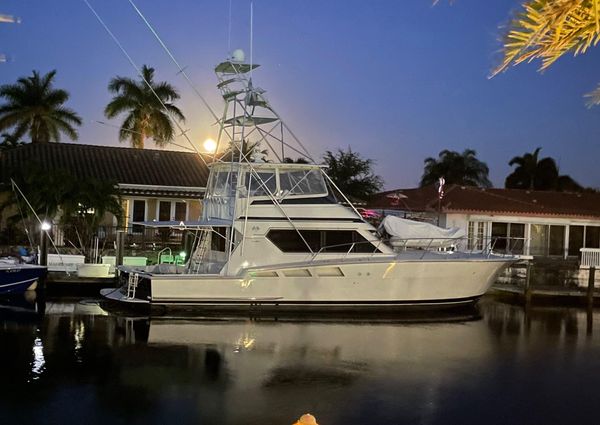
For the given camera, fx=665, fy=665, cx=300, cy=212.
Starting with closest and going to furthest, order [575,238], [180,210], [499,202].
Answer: [575,238], [499,202], [180,210]

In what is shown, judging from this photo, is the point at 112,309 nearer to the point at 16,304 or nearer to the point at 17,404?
the point at 16,304

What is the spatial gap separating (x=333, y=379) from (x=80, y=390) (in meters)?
4.54

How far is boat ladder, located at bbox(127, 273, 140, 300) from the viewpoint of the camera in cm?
1809

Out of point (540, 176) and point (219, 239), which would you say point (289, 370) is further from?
point (540, 176)

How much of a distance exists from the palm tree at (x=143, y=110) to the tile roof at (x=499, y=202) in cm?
1478

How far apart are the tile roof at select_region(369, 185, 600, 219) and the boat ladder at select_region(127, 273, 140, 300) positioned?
1450cm

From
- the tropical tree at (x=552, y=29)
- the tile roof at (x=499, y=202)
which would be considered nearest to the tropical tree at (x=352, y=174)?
the tile roof at (x=499, y=202)

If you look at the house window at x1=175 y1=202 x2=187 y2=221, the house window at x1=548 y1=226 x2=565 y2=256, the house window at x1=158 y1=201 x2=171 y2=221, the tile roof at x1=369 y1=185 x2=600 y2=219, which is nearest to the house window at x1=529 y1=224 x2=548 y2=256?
the house window at x1=548 y1=226 x2=565 y2=256

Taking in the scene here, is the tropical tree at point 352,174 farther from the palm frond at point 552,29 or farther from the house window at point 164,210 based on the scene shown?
the palm frond at point 552,29

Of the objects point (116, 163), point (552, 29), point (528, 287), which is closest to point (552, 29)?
point (552, 29)

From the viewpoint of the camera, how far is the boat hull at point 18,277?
19.6m

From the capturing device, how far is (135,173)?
3078 centimetres

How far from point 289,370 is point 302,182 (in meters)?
6.95

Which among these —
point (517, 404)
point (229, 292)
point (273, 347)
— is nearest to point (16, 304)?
point (229, 292)
